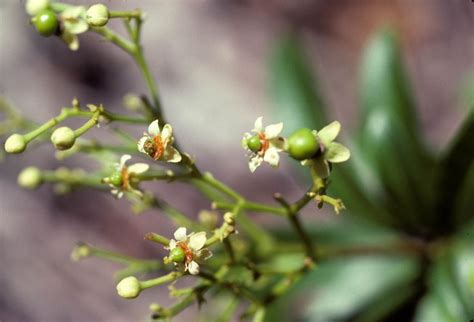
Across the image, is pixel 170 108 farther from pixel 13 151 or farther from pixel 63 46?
pixel 13 151

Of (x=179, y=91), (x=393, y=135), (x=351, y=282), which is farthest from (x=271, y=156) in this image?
(x=179, y=91)

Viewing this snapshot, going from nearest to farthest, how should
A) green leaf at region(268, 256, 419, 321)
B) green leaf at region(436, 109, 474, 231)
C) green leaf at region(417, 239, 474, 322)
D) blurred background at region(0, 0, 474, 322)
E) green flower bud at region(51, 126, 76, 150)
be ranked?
green flower bud at region(51, 126, 76, 150)
green leaf at region(436, 109, 474, 231)
green leaf at region(417, 239, 474, 322)
green leaf at region(268, 256, 419, 321)
blurred background at region(0, 0, 474, 322)

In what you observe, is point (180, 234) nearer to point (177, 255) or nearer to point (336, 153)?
point (177, 255)

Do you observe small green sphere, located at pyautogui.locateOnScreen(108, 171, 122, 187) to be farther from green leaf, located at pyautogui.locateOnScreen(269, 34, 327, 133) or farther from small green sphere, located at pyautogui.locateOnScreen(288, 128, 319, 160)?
green leaf, located at pyautogui.locateOnScreen(269, 34, 327, 133)

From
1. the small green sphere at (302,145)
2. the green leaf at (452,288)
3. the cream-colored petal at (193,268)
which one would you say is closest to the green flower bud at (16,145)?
the cream-colored petal at (193,268)

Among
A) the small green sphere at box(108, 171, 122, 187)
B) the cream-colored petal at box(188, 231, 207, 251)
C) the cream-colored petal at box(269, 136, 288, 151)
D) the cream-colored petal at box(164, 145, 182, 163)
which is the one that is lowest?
the cream-colored petal at box(188, 231, 207, 251)

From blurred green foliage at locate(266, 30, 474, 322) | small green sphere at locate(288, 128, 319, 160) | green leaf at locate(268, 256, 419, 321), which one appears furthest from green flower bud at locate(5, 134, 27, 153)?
green leaf at locate(268, 256, 419, 321)
